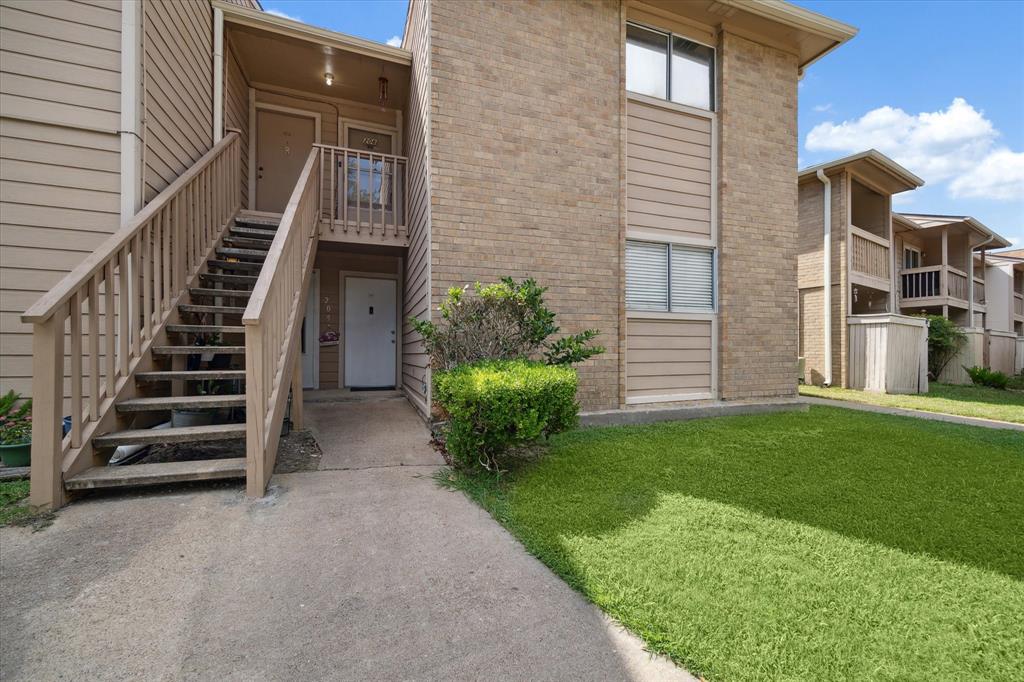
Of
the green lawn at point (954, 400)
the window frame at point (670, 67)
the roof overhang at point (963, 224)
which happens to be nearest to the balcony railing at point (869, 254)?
the roof overhang at point (963, 224)

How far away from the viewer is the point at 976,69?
53.2 feet

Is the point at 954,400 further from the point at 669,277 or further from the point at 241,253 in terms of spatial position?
the point at 241,253

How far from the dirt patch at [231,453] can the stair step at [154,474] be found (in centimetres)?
47

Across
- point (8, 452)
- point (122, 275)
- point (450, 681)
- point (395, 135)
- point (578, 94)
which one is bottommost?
point (450, 681)

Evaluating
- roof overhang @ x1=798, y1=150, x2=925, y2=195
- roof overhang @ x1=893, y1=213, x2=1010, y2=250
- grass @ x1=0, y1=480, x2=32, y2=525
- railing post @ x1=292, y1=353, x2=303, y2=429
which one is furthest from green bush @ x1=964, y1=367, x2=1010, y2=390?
grass @ x1=0, y1=480, x2=32, y2=525

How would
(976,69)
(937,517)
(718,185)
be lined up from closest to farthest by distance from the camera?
(937,517)
(718,185)
(976,69)

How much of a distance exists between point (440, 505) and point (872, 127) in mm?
83703

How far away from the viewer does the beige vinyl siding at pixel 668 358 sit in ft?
19.5

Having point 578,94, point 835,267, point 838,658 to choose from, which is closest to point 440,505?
point 838,658

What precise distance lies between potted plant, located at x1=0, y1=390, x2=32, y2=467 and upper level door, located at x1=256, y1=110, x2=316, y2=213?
465cm

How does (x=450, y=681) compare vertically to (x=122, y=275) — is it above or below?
below

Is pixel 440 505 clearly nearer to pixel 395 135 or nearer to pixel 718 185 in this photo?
Answer: pixel 718 185

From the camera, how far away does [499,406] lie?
3.20 m

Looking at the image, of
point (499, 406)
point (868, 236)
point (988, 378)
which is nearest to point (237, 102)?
point (499, 406)
